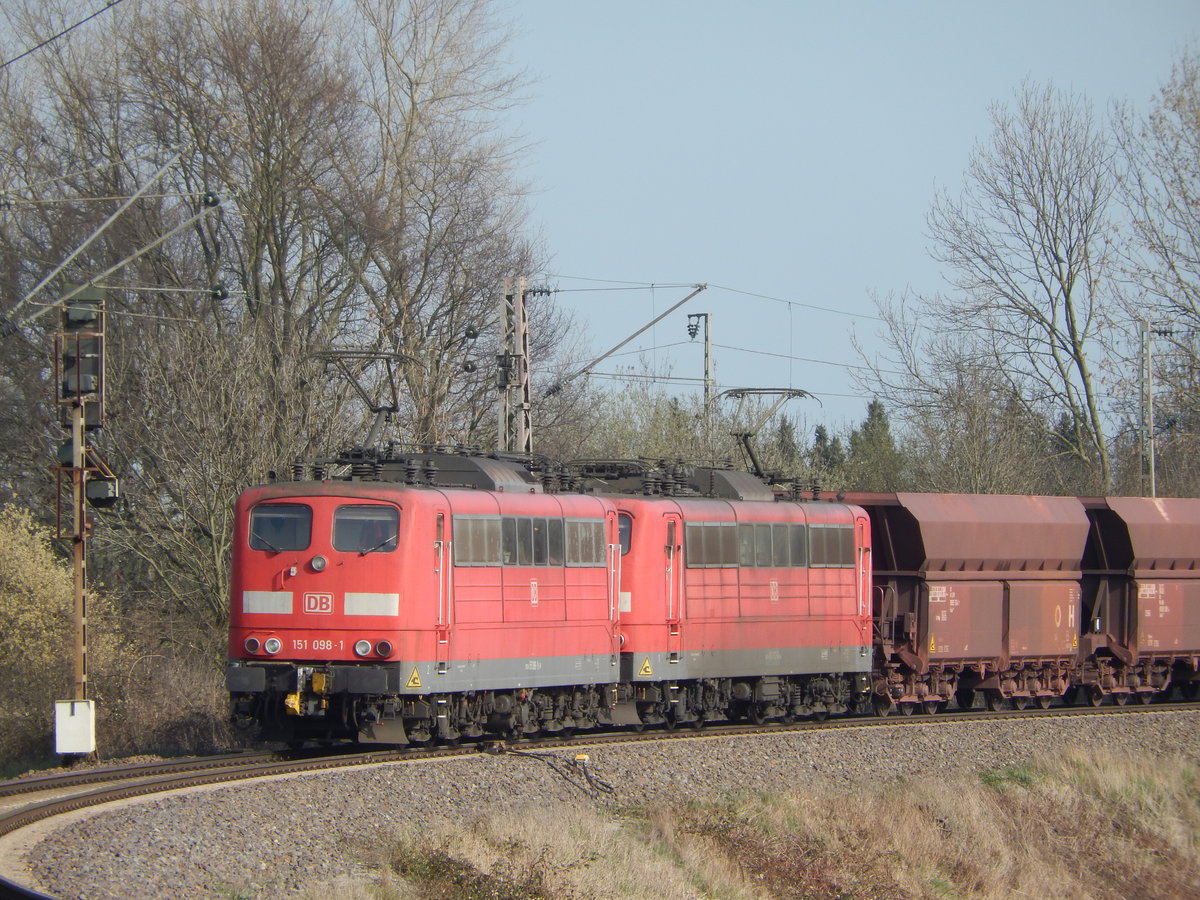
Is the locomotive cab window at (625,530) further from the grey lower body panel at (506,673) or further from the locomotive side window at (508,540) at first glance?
the grey lower body panel at (506,673)

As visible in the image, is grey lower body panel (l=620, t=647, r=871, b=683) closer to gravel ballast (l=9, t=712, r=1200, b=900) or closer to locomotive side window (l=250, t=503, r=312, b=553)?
gravel ballast (l=9, t=712, r=1200, b=900)

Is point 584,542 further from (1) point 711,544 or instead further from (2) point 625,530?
(1) point 711,544

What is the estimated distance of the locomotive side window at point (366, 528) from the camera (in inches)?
659

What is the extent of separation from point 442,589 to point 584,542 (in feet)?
8.48

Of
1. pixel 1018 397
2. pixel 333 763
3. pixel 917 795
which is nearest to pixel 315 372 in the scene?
pixel 333 763

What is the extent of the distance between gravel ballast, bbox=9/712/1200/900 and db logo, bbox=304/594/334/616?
201 centimetres

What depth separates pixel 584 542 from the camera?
18984 millimetres

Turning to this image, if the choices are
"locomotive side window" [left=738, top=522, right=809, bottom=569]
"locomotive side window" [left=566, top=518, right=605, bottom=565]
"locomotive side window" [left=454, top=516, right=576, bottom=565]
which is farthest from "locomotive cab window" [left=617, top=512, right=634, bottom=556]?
"locomotive side window" [left=738, top=522, right=809, bottom=569]

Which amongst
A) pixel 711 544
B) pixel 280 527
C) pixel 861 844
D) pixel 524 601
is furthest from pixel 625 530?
pixel 861 844

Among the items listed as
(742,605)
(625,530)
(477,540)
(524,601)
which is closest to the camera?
(477,540)

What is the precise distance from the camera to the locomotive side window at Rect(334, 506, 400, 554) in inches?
659

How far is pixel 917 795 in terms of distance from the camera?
16.9 m

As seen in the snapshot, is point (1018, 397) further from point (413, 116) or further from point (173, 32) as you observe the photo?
point (173, 32)

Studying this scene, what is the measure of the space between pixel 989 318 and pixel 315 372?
2060 centimetres
